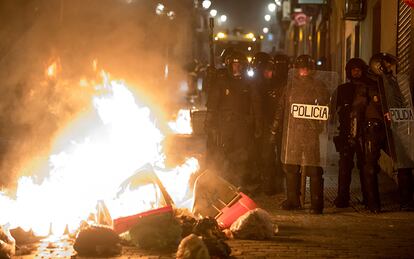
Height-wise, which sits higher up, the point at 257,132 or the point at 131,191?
the point at 257,132

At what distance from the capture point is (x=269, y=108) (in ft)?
33.6

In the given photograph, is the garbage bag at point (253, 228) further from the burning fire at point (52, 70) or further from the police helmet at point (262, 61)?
the burning fire at point (52, 70)

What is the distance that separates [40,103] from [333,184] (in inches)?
373

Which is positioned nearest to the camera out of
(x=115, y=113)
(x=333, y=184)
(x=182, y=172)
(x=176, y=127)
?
(x=182, y=172)

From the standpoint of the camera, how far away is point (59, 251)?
668cm

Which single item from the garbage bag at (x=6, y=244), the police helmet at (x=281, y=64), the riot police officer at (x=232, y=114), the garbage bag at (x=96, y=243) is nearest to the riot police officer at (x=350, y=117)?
the riot police officer at (x=232, y=114)

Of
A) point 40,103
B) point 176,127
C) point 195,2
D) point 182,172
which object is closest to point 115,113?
point 182,172

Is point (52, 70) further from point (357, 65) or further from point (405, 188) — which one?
point (405, 188)

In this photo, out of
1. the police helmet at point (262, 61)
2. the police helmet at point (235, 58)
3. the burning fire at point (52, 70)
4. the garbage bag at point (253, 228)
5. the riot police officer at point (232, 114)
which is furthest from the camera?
the burning fire at point (52, 70)

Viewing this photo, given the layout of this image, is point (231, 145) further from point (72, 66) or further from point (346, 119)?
point (72, 66)

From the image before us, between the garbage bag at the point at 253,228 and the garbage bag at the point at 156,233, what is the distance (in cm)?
72

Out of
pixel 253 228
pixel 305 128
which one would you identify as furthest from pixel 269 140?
pixel 253 228

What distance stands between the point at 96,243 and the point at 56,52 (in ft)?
43.4

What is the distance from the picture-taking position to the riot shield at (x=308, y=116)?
8.79 metres
